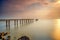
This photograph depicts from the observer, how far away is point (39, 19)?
2.12 metres

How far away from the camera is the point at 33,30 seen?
2.12 metres

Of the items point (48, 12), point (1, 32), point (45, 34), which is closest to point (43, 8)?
point (48, 12)

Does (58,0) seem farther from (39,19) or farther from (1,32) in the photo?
(1,32)

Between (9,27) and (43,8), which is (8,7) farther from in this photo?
(43,8)

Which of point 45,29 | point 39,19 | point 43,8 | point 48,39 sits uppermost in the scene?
point 43,8

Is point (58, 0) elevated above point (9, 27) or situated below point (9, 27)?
above

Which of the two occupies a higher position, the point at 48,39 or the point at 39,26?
the point at 39,26

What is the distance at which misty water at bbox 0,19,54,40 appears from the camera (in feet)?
6.81

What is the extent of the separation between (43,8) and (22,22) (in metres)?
0.39

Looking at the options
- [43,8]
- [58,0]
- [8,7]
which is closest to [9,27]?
[8,7]

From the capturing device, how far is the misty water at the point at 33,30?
6.81ft

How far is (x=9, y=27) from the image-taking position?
206 centimetres

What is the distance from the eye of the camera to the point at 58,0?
2162mm

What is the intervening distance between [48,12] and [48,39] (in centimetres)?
41
